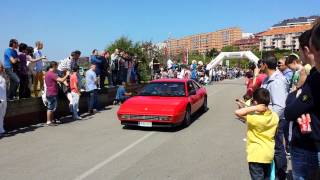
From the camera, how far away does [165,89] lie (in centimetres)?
1303

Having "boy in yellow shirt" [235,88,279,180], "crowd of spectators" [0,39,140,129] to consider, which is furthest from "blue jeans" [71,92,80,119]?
"boy in yellow shirt" [235,88,279,180]

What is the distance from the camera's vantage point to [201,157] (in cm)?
814

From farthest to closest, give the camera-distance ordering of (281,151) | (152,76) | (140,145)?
1. (152,76)
2. (140,145)
3. (281,151)

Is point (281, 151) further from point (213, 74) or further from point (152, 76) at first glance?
point (213, 74)

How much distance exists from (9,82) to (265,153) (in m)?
9.50

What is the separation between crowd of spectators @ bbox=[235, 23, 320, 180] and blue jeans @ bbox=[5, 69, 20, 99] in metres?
7.56

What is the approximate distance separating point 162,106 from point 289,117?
8.30 meters

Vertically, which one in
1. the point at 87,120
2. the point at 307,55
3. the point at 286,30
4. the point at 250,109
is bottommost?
the point at 87,120

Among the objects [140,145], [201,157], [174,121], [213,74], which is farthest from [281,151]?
[213,74]

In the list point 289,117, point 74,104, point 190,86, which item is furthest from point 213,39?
point 289,117

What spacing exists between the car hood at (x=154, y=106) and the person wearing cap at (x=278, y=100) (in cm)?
512

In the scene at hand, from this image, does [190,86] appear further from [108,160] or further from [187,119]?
[108,160]

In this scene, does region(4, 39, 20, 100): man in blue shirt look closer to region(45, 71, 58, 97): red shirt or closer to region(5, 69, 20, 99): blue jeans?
region(5, 69, 20, 99): blue jeans

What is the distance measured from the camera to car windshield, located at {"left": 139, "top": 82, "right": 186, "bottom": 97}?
1280 cm
